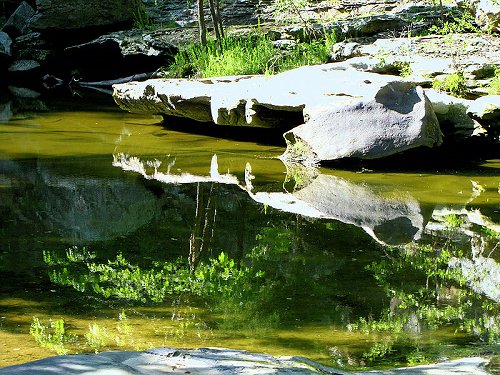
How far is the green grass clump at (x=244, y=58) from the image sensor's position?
12.6 meters

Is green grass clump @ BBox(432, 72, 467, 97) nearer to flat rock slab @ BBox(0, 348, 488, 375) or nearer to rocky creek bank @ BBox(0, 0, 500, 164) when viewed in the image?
rocky creek bank @ BBox(0, 0, 500, 164)

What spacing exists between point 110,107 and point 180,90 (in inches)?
175

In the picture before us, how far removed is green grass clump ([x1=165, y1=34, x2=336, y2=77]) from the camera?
1255 centimetres

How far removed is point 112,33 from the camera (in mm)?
19203

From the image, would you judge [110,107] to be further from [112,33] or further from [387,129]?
[387,129]

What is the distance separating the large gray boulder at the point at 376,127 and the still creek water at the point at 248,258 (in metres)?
0.31

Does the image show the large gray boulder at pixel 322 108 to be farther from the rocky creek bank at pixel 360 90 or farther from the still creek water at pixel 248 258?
the still creek water at pixel 248 258

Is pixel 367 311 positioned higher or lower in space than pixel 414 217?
lower

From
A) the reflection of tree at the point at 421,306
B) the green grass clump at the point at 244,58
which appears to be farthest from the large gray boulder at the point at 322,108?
the reflection of tree at the point at 421,306

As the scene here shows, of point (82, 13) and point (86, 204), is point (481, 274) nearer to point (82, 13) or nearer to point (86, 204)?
point (86, 204)

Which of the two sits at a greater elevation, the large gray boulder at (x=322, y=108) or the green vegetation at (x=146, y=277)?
the large gray boulder at (x=322, y=108)

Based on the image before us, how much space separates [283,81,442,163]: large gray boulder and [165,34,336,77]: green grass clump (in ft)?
10.1

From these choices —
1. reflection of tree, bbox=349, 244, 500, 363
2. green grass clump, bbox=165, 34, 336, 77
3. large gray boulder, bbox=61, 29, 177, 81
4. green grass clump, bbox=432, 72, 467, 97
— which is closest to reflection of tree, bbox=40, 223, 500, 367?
reflection of tree, bbox=349, 244, 500, 363

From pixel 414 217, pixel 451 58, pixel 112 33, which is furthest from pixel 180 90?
pixel 112 33
